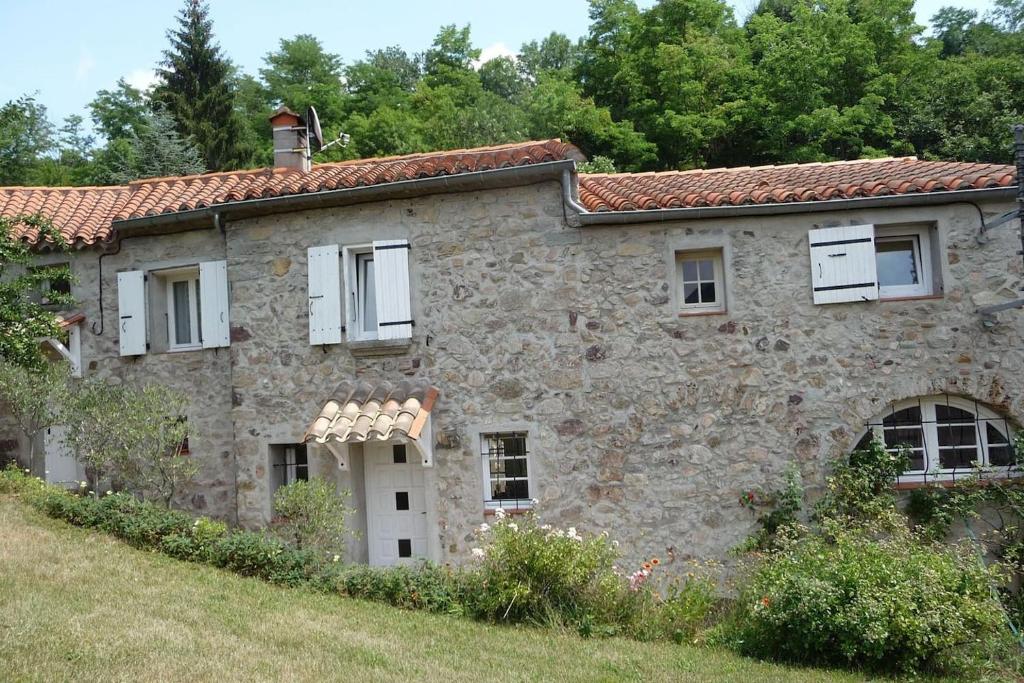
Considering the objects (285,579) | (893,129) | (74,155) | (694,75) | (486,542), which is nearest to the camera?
(285,579)

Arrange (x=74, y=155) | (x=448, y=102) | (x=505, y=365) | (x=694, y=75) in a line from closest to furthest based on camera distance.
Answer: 1. (x=505, y=365)
2. (x=694, y=75)
3. (x=448, y=102)
4. (x=74, y=155)

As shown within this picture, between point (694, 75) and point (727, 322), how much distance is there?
15886 millimetres

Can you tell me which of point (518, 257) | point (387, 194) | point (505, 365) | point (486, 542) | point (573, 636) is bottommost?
point (573, 636)

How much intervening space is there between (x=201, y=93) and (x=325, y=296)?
2084cm

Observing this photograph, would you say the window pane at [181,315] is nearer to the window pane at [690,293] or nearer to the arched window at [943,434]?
the window pane at [690,293]

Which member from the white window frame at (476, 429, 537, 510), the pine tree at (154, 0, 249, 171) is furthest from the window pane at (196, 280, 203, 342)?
the pine tree at (154, 0, 249, 171)

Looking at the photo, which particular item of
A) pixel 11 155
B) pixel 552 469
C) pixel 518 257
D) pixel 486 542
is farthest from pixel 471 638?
pixel 11 155

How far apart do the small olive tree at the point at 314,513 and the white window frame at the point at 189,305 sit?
3.32 m

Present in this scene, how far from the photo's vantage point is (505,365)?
10773 mm

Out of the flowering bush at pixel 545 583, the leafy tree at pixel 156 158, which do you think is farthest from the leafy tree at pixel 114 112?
the flowering bush at pixel 545 583

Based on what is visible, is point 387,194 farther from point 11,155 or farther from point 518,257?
point 11,155

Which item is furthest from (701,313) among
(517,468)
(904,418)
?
(517,468)

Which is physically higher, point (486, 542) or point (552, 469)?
point (552, 469)

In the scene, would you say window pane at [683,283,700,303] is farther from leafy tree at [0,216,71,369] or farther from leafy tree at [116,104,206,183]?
leafy tree at [116,104,206,183]
